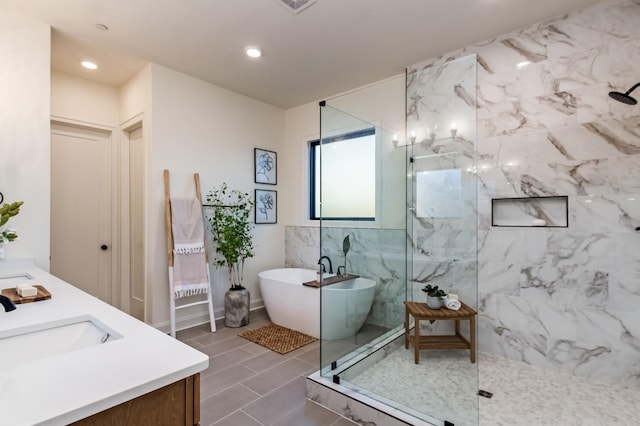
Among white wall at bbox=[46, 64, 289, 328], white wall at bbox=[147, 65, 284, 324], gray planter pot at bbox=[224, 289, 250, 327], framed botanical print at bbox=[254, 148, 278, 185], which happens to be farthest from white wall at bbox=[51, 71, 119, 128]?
gray planter pot at bbox=[224, 289, 250, 327]

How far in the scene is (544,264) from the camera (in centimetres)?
261

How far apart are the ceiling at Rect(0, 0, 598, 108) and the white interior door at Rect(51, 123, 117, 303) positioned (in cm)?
80

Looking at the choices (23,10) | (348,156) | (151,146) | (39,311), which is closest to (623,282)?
(348,156)

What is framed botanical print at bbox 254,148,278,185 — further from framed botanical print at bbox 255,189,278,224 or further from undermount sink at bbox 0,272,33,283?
undermount sink at bbox 0,272,33,283

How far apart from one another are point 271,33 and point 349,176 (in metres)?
1.40

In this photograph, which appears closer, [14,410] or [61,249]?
[14,410]

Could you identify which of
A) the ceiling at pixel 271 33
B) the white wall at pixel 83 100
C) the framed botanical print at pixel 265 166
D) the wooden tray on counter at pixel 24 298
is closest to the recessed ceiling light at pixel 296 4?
the ceiling at pixel 271 33

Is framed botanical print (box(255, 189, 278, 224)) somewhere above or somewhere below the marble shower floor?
above

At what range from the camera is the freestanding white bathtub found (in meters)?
2.53

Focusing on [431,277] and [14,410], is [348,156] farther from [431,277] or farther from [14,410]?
[14,410]

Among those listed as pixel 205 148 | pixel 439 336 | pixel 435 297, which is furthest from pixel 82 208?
pixel 439 336

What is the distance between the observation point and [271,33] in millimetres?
2760

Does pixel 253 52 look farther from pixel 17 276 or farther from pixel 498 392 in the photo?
pixel 498 392

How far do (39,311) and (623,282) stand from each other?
347 centimetres
